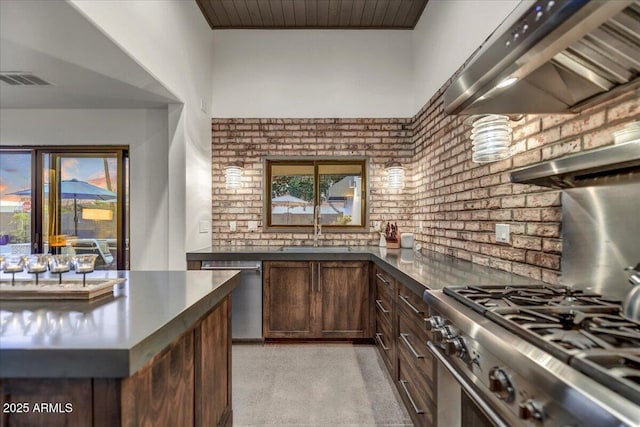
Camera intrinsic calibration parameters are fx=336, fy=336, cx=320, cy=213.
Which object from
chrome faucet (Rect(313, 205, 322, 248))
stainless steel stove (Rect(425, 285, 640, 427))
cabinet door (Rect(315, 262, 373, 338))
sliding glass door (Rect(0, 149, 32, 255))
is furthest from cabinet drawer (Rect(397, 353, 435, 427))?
sliding glass door (Rect(0, 149, 32, 255))

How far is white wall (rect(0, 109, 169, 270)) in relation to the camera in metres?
3.63

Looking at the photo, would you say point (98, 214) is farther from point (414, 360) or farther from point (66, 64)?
point (414, 360)

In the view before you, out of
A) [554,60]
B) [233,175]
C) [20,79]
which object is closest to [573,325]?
[554,60]

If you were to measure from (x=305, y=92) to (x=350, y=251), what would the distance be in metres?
2.00

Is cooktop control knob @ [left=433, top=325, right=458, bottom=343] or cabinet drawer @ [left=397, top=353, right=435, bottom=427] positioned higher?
cooktop control knob @ [left=433, top=325, right=458, bottom=343]

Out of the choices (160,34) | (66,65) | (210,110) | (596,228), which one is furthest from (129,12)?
(596,228)

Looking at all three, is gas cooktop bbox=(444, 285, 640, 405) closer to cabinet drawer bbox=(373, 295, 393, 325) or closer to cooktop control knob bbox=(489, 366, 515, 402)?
cooktop control knob bbox=(489, 366, 515, 402)

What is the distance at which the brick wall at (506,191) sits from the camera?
1.48m

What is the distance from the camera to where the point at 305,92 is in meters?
4.04

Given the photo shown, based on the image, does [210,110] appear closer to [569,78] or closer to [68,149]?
[68,149]

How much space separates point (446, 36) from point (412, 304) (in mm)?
2391

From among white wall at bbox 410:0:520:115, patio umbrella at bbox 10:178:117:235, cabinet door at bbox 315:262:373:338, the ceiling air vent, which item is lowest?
cabinet door at bbox 315:262:373:338

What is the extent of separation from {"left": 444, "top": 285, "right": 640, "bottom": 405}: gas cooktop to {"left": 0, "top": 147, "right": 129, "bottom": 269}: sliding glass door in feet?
11.8

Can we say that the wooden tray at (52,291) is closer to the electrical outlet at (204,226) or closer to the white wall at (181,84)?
the white wall at (181,84)
